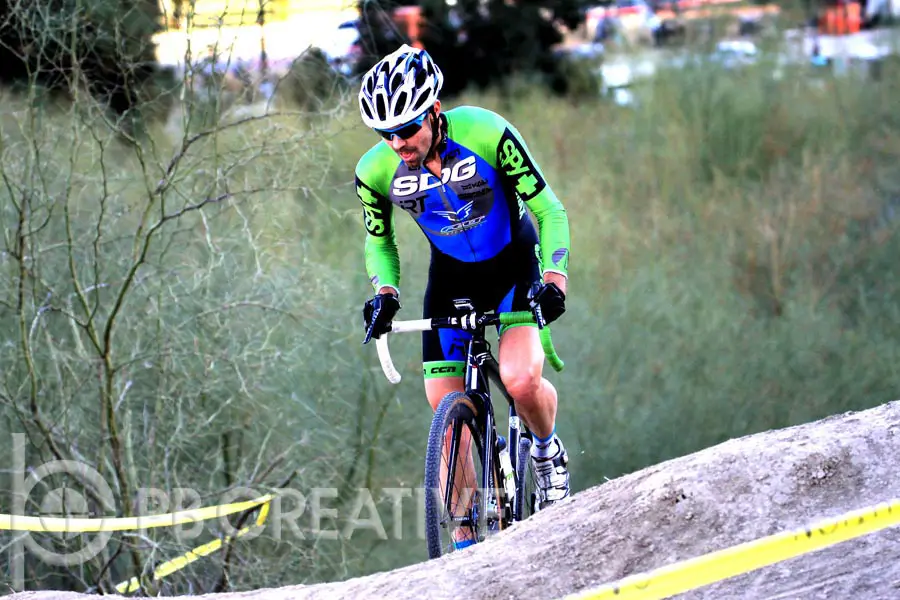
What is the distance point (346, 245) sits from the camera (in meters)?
15.6

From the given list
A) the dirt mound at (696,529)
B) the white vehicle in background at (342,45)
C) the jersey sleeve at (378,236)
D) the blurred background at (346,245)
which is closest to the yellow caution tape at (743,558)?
the dirt mound at (696,529)

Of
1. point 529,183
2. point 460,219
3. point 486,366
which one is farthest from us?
point 486,366

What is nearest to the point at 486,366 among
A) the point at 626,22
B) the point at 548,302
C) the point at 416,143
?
the point at 548,302

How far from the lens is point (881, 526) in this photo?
3.97 m

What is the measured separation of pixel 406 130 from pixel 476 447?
54.8 inches

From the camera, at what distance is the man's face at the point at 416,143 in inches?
197

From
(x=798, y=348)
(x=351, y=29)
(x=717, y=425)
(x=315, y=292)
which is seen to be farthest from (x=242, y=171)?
(x=798, y=348)

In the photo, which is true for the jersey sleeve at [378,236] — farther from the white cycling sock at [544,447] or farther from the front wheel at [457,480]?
the white cycling sock at [544,447]

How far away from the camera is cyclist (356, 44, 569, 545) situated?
196 inches

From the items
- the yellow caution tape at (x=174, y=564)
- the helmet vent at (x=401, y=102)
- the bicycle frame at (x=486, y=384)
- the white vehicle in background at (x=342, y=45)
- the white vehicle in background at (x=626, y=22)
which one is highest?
the white vehicle in background at (x=626, y=22)

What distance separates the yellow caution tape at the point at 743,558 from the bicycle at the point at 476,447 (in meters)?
1.29

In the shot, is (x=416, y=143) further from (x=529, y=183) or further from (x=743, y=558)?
(x=743, y=558)

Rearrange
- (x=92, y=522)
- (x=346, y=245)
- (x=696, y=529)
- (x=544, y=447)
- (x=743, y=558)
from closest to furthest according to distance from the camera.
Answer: (x=743, y=558) → (x=696, y=529) → (x=544, y=447) → (x=92, y=522) → (x=346, y=245)

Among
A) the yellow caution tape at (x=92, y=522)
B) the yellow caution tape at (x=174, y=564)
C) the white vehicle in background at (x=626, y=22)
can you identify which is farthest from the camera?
the white vehicle in background at (x=626, y=22)
